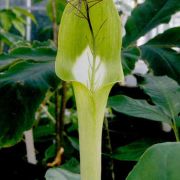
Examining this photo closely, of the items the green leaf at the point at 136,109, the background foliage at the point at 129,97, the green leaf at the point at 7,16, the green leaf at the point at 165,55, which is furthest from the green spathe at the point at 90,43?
the green leaf at the point at 7,16

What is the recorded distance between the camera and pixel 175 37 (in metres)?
0.76

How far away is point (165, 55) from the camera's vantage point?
75 centimetres

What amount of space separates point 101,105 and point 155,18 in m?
0.47

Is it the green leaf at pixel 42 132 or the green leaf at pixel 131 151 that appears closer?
the green leaf at pixel 131 151

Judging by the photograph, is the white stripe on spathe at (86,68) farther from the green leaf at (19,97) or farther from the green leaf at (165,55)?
the green leaf at (165,55)

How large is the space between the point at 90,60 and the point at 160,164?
0.13 metres

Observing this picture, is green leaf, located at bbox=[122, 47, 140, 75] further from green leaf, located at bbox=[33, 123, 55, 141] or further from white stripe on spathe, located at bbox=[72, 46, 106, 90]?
green leaf, located at bbox=[33, 123, 55, 141]

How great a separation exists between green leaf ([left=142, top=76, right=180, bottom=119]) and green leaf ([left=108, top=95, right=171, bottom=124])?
0.4 inches

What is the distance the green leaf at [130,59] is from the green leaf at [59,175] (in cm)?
22

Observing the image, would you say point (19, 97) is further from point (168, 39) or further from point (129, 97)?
point (168, 39)

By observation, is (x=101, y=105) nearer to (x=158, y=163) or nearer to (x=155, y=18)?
(x=158, y=163)

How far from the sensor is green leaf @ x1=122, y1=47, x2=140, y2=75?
0.67 m

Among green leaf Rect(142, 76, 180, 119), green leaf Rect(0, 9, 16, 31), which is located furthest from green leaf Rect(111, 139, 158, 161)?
green leaf Rect(0, 9, 16, 31)

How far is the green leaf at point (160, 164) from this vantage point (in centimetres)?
34
